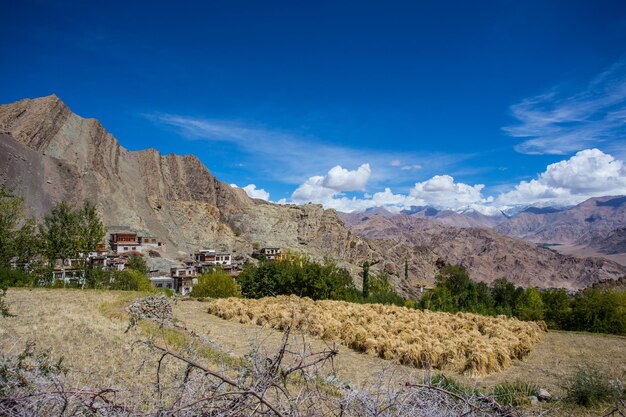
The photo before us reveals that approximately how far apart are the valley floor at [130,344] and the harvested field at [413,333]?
0.47 metres

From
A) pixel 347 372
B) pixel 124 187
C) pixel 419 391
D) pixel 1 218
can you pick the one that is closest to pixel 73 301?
pixel 1 218

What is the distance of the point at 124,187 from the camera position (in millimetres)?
107062

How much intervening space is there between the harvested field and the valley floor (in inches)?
18.3

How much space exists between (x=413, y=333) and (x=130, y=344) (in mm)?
10223

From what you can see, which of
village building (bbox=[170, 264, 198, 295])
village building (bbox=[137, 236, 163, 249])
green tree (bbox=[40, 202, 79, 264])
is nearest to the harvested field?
green tree (bbox=[40, 202, 79, 264])

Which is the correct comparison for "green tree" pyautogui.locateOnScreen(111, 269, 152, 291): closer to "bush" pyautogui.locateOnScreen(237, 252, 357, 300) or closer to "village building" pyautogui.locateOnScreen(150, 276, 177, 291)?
"bush" pyautogui.locateOnScreen(237, 252, 357, 300)

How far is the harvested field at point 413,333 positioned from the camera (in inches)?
497

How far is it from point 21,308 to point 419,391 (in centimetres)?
1831

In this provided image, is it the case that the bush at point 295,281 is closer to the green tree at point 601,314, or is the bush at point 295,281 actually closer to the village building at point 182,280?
the green tree at point 601,314

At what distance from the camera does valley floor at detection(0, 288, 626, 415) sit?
849 centimetres

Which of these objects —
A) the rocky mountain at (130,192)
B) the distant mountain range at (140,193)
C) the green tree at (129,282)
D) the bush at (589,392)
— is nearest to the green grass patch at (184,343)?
the bush at (589,392)

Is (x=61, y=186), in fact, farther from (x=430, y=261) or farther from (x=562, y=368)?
(x=430, y=261)

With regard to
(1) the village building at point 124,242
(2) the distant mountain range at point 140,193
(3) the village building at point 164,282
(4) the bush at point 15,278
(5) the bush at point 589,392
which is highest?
(2) the distant mountain range at point 140,193

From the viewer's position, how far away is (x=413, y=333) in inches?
581
